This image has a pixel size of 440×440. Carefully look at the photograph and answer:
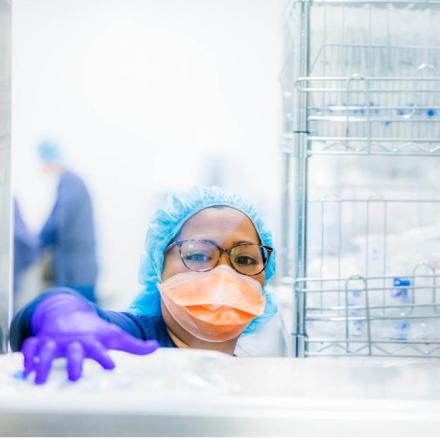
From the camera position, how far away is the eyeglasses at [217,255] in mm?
1271

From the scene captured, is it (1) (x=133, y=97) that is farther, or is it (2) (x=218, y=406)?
(1) (x=133, y=97)

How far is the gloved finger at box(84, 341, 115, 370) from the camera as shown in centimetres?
86

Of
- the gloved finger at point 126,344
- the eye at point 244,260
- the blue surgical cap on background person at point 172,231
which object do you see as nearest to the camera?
the gloved finger at point 126,344

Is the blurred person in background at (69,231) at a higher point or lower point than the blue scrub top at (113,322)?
higher

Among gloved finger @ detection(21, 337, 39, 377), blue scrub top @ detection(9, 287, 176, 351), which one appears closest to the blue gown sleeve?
blue scrub top @ detection(9, 287, 176, 351)

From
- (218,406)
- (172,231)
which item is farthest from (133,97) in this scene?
(218,406)

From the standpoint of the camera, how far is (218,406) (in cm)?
73

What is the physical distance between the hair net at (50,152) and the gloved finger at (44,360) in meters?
0.31

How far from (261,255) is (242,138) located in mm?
372

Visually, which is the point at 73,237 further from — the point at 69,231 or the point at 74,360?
the point at 74,360

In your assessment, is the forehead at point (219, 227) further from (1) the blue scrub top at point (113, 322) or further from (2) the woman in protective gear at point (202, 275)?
(1) the blue scrub top at point (113, 322)

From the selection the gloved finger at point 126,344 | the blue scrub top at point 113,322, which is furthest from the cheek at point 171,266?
the gloved finger at point 126,344

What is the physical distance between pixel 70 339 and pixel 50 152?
33 cm

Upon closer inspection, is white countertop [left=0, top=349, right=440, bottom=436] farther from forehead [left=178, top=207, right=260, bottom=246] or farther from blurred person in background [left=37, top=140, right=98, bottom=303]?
forehead [left=178, top=207, right=260, bottom=246]
